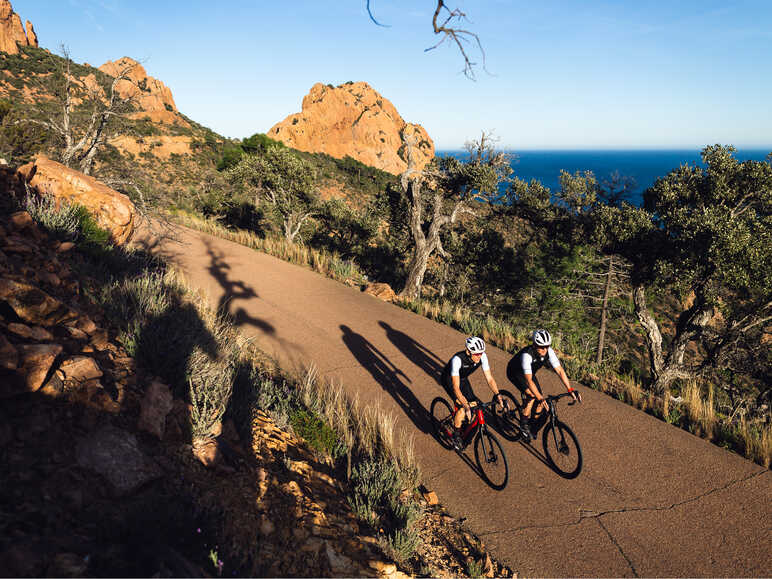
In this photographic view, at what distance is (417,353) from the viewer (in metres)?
9.15

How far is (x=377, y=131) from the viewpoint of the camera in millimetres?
113875

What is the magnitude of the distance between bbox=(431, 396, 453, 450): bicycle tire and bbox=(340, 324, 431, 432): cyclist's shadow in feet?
0.98

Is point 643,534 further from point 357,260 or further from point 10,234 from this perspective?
point 357,260

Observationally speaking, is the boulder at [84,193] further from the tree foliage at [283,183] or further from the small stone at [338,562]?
the tree foliage at [283,183]

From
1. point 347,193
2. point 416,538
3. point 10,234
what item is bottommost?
point 416,538

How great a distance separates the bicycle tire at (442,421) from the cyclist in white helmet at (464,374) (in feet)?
0.94

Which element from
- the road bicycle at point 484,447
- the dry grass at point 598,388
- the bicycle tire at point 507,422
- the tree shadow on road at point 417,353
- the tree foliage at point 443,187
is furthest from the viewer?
the tree foliage at point 443,187

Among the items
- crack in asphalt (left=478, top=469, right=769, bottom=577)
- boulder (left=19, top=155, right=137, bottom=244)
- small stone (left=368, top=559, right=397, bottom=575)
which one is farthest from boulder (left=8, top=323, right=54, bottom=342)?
boulder (left=19, top=155, right=137, bottom=244)

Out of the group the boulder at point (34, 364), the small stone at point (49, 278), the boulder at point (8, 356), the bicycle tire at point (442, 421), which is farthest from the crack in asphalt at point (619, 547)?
the small stone at point (49, 278)

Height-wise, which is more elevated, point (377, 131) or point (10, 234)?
point (377, 131)

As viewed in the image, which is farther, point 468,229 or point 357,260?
point 357,260

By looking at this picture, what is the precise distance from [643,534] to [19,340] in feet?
21.9

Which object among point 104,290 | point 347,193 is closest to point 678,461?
point 104,290

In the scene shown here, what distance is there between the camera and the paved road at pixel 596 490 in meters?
4.05
